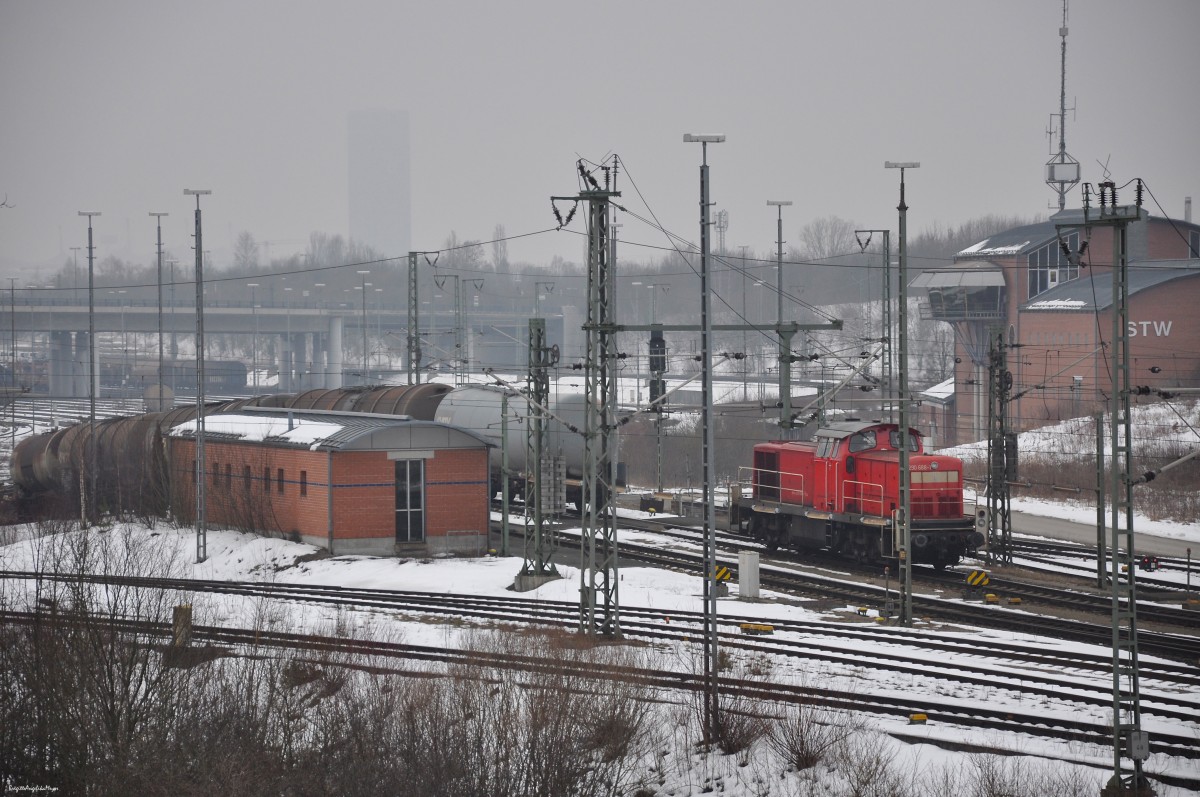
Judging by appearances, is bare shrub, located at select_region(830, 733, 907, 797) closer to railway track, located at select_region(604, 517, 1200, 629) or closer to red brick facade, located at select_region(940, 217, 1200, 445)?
railway track, located at select_region(604, 517, 1200, 629)

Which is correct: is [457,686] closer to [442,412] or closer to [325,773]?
[325,773]

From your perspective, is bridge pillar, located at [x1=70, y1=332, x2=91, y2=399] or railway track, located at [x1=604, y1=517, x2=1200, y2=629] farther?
bridge pillar, located at [x1=70, y1=332, x2=91, y2=399]

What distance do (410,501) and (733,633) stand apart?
1366 centimetres

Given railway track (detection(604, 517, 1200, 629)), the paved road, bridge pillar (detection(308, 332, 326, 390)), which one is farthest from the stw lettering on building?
bridge pillar (detection(308, 332, 326, 390))

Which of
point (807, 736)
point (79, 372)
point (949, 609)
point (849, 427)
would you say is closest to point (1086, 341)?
point (849, 427)

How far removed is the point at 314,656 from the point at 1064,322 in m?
51.0

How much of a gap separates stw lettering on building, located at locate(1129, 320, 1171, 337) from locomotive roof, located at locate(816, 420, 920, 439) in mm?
31059

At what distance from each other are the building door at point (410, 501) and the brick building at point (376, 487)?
0.09 ft

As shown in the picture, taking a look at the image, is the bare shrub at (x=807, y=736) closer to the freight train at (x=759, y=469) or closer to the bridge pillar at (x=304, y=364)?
the freight train at (x=759, y=469)

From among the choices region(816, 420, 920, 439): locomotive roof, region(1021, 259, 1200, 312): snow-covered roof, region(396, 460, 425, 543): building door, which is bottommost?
region(396, 460, 425, 543): building door

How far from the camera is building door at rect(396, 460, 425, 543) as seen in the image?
112ft

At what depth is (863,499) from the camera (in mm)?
31062

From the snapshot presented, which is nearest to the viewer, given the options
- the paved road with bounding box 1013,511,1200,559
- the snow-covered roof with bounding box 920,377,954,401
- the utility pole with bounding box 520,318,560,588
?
the utility pole with bounding box 520,318,560,588

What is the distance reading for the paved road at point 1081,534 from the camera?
36812 mm
